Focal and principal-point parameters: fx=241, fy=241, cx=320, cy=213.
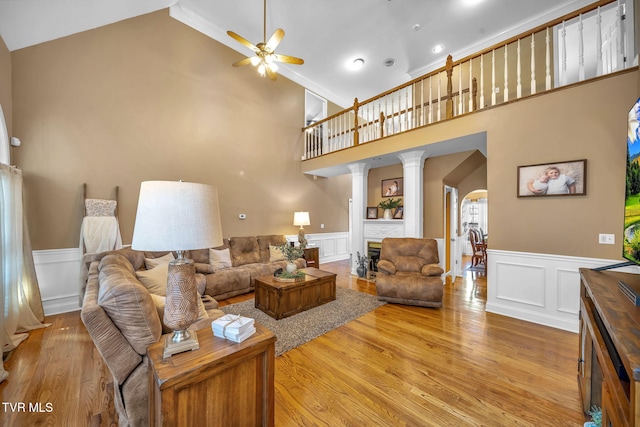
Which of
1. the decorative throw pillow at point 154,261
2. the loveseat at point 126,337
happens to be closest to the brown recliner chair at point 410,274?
the loveseat at point 126,337

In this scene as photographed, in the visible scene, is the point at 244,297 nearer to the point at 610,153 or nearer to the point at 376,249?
the point at 376,249

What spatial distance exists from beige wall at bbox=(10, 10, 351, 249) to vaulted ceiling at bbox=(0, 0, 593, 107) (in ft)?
0.73

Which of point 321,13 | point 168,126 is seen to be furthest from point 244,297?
point 321,13

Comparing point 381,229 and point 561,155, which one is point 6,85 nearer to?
point 381,229

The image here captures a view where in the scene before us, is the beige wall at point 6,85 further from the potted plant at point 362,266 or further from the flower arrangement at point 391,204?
the flower arrangement at point 391,204

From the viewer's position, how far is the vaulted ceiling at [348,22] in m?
3.37

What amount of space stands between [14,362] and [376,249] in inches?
205

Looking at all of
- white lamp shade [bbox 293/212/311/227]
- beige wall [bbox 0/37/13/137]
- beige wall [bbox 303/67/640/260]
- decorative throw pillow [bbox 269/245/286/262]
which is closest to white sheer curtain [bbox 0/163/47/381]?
beige wall [bbox 0/37/13/137]

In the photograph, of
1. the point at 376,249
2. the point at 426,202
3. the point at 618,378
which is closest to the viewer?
the point at 618,378

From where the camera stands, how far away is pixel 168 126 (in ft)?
14.1

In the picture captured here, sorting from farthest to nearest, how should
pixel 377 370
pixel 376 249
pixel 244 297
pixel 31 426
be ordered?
pixel 376 249 → pixel 244 297 → pixel 377 370 → pixel 31 426

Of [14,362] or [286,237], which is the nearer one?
[14,362]

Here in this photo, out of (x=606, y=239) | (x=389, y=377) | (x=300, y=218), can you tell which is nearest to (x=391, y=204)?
(x=300, y=218)

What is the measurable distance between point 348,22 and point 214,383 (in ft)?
19.0
